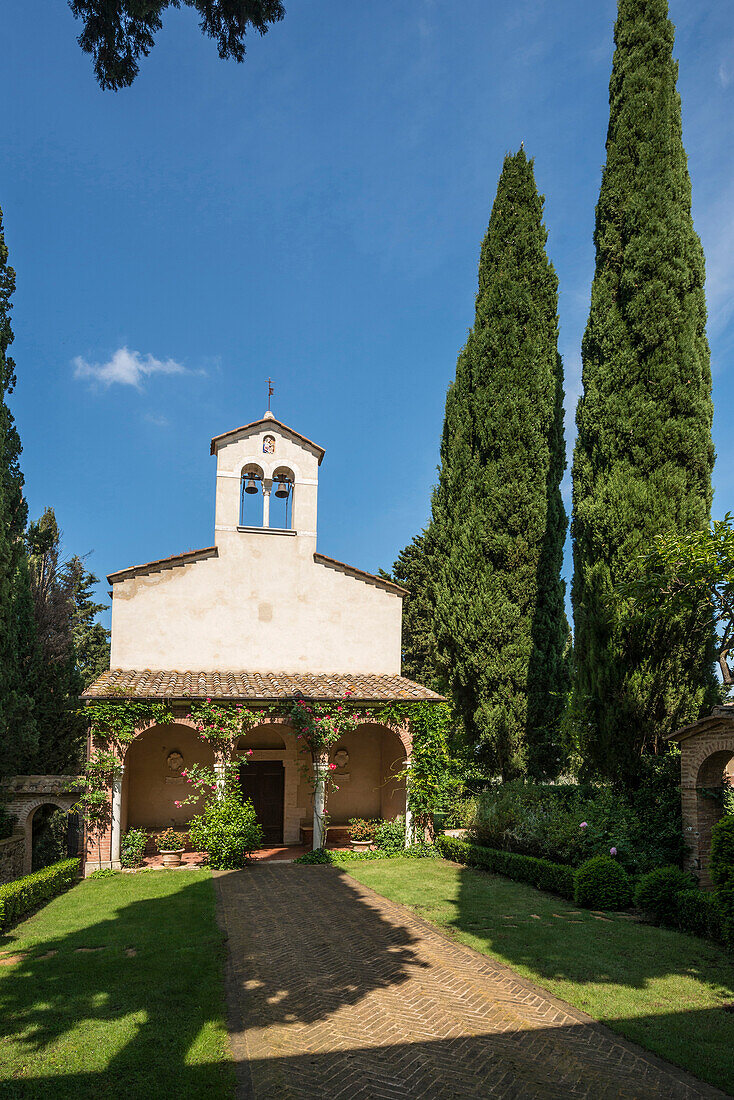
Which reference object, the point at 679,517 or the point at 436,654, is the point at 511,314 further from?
the point at 436,654

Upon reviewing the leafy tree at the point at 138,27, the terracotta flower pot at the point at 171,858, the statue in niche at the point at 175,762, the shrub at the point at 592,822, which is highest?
the leafy tree at the point at 138,27

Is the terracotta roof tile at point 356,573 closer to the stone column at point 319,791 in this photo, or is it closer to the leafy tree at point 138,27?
A: the stone column at point 319,791

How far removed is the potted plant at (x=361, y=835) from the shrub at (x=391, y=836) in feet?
0.98

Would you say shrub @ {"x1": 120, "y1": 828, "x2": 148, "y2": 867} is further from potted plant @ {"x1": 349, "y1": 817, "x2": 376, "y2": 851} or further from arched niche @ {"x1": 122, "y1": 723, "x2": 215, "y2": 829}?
potted plant @ {"x1": 349, "y1": 817, "x2": 376, "y2": 851}

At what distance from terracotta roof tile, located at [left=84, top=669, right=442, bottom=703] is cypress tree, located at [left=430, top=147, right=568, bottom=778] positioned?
188cm

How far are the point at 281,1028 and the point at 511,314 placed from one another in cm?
1728

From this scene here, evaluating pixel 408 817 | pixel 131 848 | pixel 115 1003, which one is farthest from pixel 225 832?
pixel 115 1003

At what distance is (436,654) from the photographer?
61.3ft

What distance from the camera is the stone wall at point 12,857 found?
13.6 m

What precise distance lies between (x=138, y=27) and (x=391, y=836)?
16.4 m

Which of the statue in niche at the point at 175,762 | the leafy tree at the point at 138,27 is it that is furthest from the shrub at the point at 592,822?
the leafy tree at the point at 138,27

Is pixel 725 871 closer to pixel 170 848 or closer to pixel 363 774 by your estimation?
pixel 363 774

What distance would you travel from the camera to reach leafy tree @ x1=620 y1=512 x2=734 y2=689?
10.9m

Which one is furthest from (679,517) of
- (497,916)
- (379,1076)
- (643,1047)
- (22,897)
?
(22,897)
